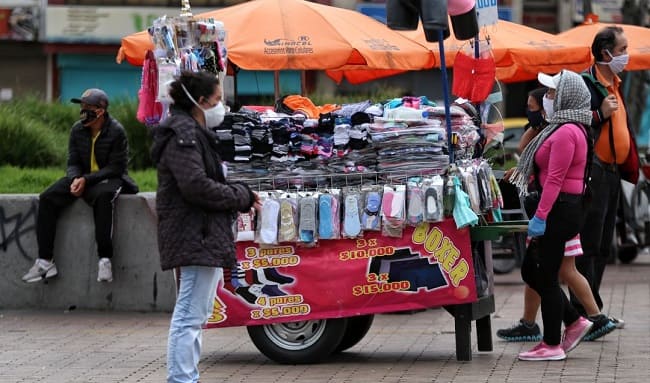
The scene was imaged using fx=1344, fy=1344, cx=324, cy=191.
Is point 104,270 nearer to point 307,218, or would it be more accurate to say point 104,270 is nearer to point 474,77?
point 307,218

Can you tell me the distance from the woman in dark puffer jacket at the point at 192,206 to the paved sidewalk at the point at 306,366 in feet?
4.30

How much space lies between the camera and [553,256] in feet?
28.0

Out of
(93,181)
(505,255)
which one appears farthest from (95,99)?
(505,255)

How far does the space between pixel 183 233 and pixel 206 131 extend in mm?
558

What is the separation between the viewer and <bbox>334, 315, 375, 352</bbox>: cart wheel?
30.0ft

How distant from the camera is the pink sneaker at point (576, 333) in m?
8.80

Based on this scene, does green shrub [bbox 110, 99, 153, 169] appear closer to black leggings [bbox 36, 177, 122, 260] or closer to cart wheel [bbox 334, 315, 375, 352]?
black leggings [bbox 36, 177, 122, 260]

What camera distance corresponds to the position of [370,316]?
30.0ft

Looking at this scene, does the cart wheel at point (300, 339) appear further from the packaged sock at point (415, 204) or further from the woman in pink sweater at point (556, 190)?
the woman in pink sweater at point (556, 190)

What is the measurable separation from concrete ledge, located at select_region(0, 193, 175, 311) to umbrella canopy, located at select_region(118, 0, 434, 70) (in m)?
1.48

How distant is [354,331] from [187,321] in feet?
8.02

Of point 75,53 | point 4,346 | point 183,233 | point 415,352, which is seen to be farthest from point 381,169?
point 75,53

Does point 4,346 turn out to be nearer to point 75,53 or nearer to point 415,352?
point 415,352

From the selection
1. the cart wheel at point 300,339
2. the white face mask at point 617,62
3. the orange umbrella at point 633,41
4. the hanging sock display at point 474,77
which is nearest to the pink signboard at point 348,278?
the cart wheel at point 300,339
